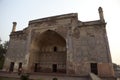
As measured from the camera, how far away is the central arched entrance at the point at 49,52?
16266 mm

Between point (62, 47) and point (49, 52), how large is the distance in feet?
8.16

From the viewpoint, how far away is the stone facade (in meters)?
11.8

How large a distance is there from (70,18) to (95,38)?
4.58 m

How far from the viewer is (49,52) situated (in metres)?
17.8

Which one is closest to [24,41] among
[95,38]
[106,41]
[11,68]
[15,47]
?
[15,47]

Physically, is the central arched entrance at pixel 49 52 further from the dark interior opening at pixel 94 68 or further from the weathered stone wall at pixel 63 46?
the dark interior opening at pixel 94 68

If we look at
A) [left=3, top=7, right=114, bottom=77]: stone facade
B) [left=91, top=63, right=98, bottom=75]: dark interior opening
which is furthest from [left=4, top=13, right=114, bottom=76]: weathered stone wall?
[left=91, top=63, right=98, bottom=75]: dark interior opening

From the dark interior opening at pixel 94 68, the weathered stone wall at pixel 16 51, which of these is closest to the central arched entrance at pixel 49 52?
the weathered stone wall at pixel 16 51

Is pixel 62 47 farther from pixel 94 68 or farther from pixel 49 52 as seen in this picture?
pixel 94 68

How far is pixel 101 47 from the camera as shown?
466 inches

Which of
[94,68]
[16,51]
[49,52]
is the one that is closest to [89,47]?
[94,68]

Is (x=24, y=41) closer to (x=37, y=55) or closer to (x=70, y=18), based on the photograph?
(x=37, y=55)

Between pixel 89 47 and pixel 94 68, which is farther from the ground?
pixel 89 47

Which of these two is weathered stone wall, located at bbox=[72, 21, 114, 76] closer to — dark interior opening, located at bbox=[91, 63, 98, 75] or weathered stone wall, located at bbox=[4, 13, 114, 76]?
weathered stone wall, located at bbox=[4, 13, 114, 76]
